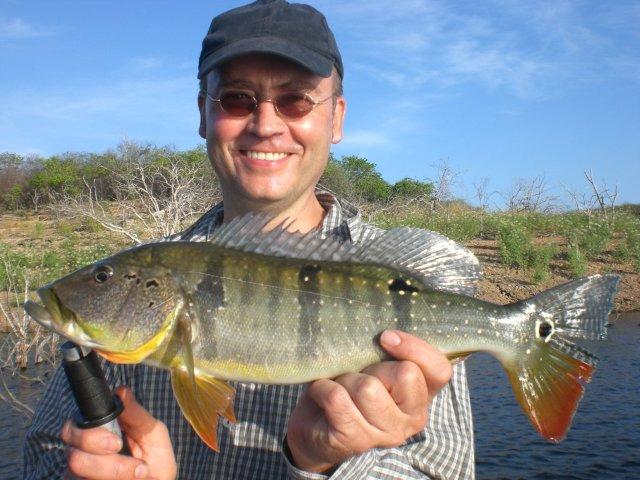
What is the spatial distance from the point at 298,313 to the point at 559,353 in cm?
125

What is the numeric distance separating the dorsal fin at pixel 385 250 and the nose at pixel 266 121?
85 cm

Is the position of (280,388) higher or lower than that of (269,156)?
lower

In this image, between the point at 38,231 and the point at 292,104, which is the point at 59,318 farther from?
the point at 38,231

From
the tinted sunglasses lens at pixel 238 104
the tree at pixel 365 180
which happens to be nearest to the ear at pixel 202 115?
the tinted sunglasses lens at pixel 238 104

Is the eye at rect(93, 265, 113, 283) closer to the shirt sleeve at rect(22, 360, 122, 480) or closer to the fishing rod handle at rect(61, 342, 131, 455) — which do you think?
the fishing rod handle at rect(61, 342, 131, 455)

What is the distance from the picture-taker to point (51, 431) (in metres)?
3.48

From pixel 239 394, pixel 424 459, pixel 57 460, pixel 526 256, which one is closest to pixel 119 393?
pixel 239 394

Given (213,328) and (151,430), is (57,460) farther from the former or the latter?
(213,328)

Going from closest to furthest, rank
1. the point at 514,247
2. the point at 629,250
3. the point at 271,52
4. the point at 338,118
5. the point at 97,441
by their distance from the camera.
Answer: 1. the point at 97,441
2. the point at 271,52
3. the point at 338,118
4. the point at 514,247
5. the point at 629,250

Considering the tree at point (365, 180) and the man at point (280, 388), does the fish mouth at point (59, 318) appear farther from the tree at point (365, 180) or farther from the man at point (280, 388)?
the tree at point (365, 180)

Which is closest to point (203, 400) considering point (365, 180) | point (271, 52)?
point (271, 52)

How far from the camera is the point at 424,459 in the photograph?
3148mm

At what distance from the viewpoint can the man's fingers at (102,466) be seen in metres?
2.61

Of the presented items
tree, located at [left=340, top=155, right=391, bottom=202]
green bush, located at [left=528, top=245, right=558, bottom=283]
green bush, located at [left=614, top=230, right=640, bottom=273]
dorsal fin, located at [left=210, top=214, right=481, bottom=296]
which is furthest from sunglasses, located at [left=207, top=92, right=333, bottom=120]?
tree, located at [left=340, top=155, right=391, bottom=202]
